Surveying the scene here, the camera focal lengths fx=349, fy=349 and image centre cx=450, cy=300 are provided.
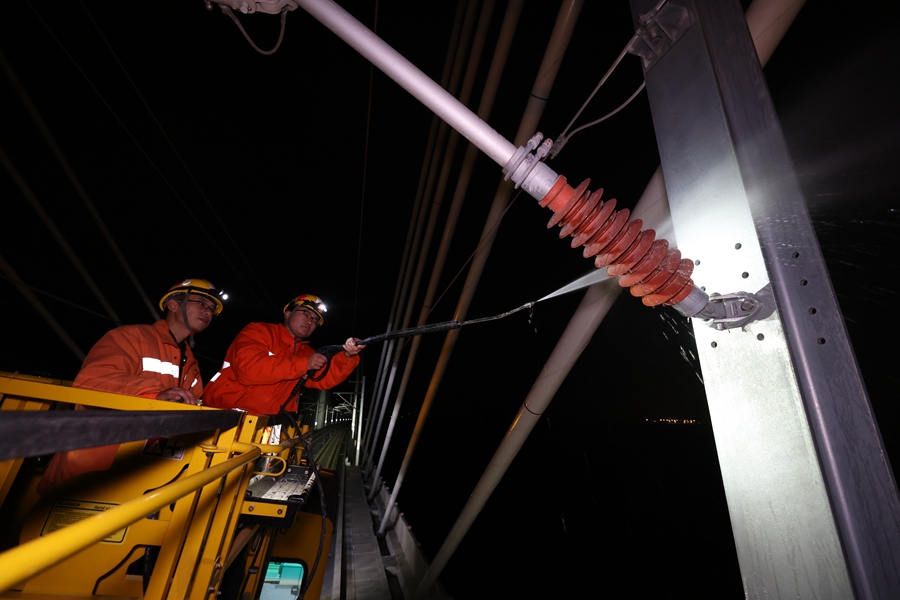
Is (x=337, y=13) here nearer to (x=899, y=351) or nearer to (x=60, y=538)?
(x=60, y=538)

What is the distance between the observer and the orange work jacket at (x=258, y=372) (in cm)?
302

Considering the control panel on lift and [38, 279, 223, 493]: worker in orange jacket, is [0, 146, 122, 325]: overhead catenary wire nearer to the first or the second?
[38, 279, 223, 493]: worker in orange jacket

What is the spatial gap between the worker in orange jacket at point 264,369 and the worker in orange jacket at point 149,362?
0.87 feet

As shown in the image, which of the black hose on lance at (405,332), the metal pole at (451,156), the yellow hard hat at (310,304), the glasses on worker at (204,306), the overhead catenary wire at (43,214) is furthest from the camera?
the overhead catenary wire at (43,214)

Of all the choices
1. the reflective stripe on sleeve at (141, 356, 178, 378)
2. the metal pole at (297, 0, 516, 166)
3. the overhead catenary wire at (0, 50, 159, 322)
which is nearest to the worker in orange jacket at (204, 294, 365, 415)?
the reflective stripe on sleeve at (141, 356, 178, 378)

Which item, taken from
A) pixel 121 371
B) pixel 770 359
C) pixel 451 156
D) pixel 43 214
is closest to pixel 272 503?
pixel 121 371

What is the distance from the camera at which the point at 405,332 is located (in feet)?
7.57

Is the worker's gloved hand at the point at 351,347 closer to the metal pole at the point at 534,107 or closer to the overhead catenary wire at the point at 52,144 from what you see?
the metal pole at the point at 534,107

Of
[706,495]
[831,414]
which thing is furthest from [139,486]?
[706,495]

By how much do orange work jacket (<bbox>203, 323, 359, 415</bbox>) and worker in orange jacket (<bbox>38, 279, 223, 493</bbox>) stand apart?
0.25m

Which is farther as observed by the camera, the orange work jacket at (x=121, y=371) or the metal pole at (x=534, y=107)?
the metal pole at (x=534, y=107)

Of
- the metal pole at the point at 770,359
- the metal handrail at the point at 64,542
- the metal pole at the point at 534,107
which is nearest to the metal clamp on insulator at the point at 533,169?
the metal pole at the point at 770,359

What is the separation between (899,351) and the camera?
19766 millimetres

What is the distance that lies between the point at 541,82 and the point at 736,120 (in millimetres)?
2027
